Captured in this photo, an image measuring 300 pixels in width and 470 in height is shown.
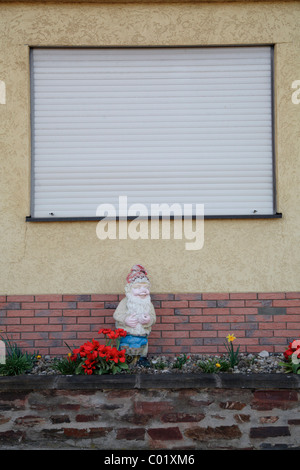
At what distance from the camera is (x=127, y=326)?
4.25 meters

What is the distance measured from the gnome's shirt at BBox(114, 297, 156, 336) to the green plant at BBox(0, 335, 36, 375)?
86cm

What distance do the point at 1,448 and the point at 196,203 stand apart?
276cm

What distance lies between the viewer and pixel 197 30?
4742 millimetres

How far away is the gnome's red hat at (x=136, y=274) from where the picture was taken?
14.1ft

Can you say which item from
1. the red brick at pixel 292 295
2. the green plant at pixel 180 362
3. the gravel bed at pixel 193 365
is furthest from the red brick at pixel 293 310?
the green plant at pixel 180 362

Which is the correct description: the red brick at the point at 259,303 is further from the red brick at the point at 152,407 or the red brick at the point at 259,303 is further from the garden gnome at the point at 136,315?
the red brick at the point at 152,407

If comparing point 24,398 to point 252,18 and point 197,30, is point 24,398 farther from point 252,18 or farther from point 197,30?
point 252,18

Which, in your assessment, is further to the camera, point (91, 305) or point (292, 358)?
point (91, 305)

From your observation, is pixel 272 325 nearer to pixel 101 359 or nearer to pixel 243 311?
pixel 243 311

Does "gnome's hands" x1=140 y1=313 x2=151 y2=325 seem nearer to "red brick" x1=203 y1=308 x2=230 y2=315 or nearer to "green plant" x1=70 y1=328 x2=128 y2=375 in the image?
"green plant" x1=70 y1=328 x2=128 y2=375

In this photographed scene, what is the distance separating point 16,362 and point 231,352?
6.18 ft

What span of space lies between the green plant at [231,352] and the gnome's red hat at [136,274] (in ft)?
3.11

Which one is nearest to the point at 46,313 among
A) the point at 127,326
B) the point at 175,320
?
the point at 127,326

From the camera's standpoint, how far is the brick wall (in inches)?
183
